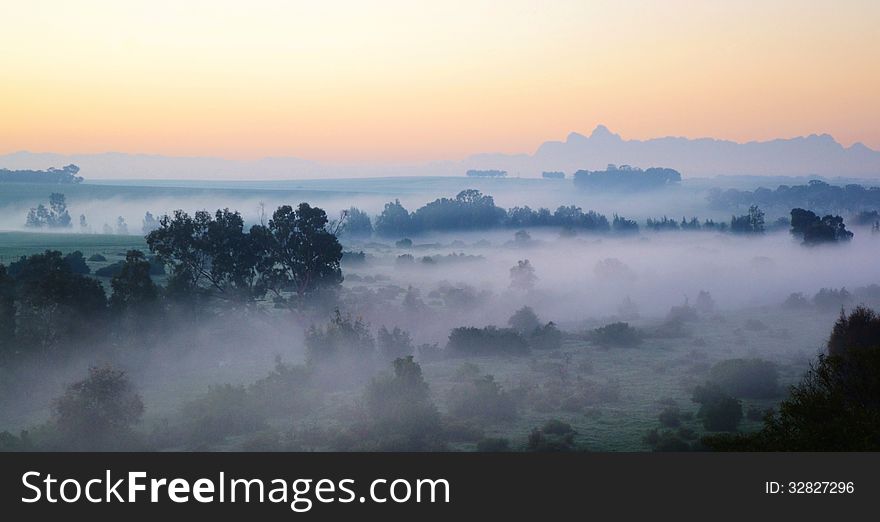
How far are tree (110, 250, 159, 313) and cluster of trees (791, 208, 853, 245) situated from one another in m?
105

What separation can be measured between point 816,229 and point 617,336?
7589cm

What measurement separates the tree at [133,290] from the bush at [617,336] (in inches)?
1348

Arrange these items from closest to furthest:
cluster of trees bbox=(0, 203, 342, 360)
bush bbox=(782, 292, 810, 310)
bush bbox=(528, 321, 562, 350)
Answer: cluster of trees bbox=(0, 203, 342, 360) → bush bbox=(528, 321, 562, 350) → bush bbox=(782, 292, 810, 310)

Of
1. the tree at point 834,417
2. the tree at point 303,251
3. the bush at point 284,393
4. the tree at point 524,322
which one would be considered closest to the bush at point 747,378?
the tree at point 834,417

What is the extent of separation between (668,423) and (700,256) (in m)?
109

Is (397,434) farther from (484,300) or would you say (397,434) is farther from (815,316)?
(815,316)

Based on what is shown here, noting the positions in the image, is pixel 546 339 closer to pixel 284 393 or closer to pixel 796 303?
pixel 284 393

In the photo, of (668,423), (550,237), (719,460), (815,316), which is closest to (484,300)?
(815,316)

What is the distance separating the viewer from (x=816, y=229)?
393 feet

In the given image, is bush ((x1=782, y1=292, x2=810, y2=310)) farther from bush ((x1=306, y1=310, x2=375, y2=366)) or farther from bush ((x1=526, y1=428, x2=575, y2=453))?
bush ((x1=526, y1=428, x2=575, y2=453))

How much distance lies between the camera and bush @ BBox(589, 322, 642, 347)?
59.7 meters

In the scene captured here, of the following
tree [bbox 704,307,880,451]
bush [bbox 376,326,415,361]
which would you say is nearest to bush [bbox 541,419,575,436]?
tree [bbox 704,307,880,451]

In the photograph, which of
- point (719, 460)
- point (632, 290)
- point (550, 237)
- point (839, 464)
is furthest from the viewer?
point (550, 237)

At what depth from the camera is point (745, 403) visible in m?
39.9
